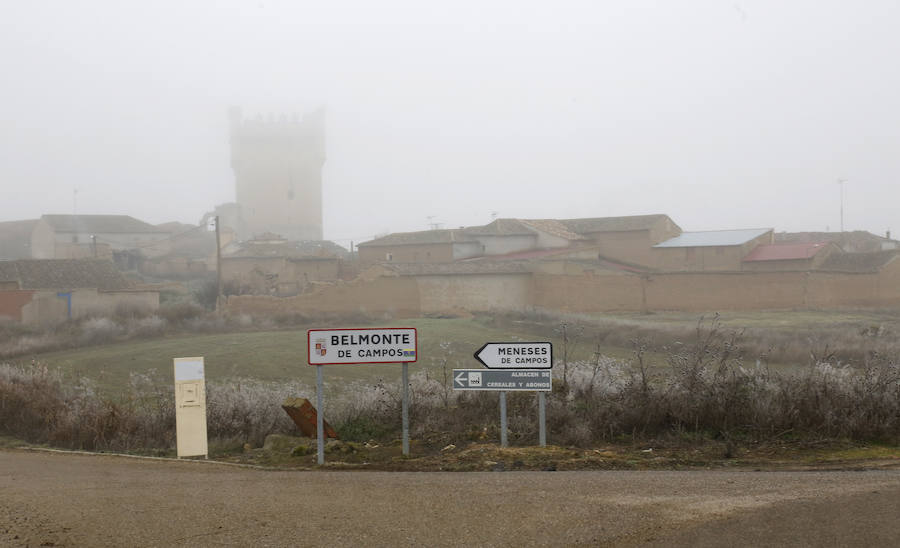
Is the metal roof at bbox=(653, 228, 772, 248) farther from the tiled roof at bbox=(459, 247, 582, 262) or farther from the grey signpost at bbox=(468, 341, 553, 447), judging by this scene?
the grey signpost at bbox=(468, 341, 553, 447)

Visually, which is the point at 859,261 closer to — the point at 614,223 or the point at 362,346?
the point at 614,223

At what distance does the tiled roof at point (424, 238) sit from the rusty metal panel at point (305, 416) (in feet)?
150

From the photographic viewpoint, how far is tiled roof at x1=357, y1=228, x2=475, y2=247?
190 feet

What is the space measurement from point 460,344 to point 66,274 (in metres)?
25.0

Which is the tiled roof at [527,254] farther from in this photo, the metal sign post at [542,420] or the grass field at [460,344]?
the metal sign post at [542,420]

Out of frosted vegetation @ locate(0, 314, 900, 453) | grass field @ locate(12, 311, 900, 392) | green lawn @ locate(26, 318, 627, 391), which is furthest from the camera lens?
grass field @ locate(12, 311, 900, 392)

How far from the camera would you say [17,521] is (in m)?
6.54

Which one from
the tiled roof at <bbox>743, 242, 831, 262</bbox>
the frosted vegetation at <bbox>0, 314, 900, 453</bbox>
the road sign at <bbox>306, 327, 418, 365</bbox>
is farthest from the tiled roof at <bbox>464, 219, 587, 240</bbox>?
the road sign at <bbox>306, 327, 418, 365</bbox>

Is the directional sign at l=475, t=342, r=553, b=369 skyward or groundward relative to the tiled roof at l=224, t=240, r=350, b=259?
groundward

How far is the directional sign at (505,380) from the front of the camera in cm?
1015

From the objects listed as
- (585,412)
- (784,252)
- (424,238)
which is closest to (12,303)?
(424,238)

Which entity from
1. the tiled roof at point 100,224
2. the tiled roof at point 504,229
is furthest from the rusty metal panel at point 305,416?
the tiled roof at point 100,224

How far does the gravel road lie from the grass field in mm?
12577

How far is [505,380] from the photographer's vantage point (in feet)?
33.6
